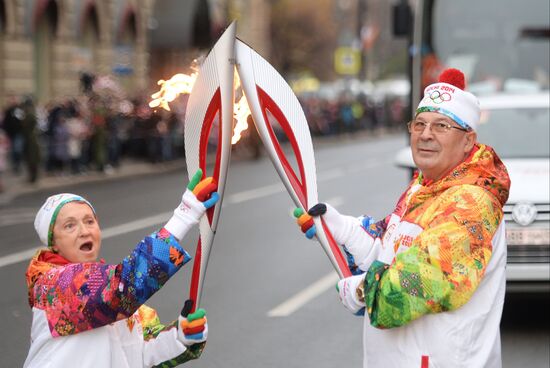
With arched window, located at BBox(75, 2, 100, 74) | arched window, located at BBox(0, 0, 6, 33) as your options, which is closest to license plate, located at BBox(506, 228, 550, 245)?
arched window, located at BBox(0, 0, 6, 33)

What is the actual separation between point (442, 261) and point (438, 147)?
424mm

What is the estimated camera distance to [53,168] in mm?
23891

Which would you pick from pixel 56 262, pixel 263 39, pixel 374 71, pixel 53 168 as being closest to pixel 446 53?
pixel 53 168

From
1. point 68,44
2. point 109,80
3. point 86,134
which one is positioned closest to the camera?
point 86,134

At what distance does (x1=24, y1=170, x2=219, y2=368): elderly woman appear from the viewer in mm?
3795

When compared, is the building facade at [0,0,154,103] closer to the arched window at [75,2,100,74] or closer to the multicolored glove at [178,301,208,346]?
the arched window at [75,2,100,74]

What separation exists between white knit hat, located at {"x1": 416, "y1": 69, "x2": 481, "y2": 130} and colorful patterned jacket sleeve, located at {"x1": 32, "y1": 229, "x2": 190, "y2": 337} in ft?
3.17

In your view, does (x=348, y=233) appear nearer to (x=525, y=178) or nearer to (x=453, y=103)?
(x=453, y=103)

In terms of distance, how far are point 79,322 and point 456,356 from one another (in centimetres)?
122

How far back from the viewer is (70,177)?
23688 mm

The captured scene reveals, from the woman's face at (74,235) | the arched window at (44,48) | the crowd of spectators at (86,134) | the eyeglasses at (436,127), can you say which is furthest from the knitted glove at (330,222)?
the arched window at (44,48)

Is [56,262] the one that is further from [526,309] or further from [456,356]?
[526,309]

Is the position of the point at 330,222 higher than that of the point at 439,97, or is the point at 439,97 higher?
the point at 439,97

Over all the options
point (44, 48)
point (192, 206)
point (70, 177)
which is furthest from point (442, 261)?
point (44, 48)
